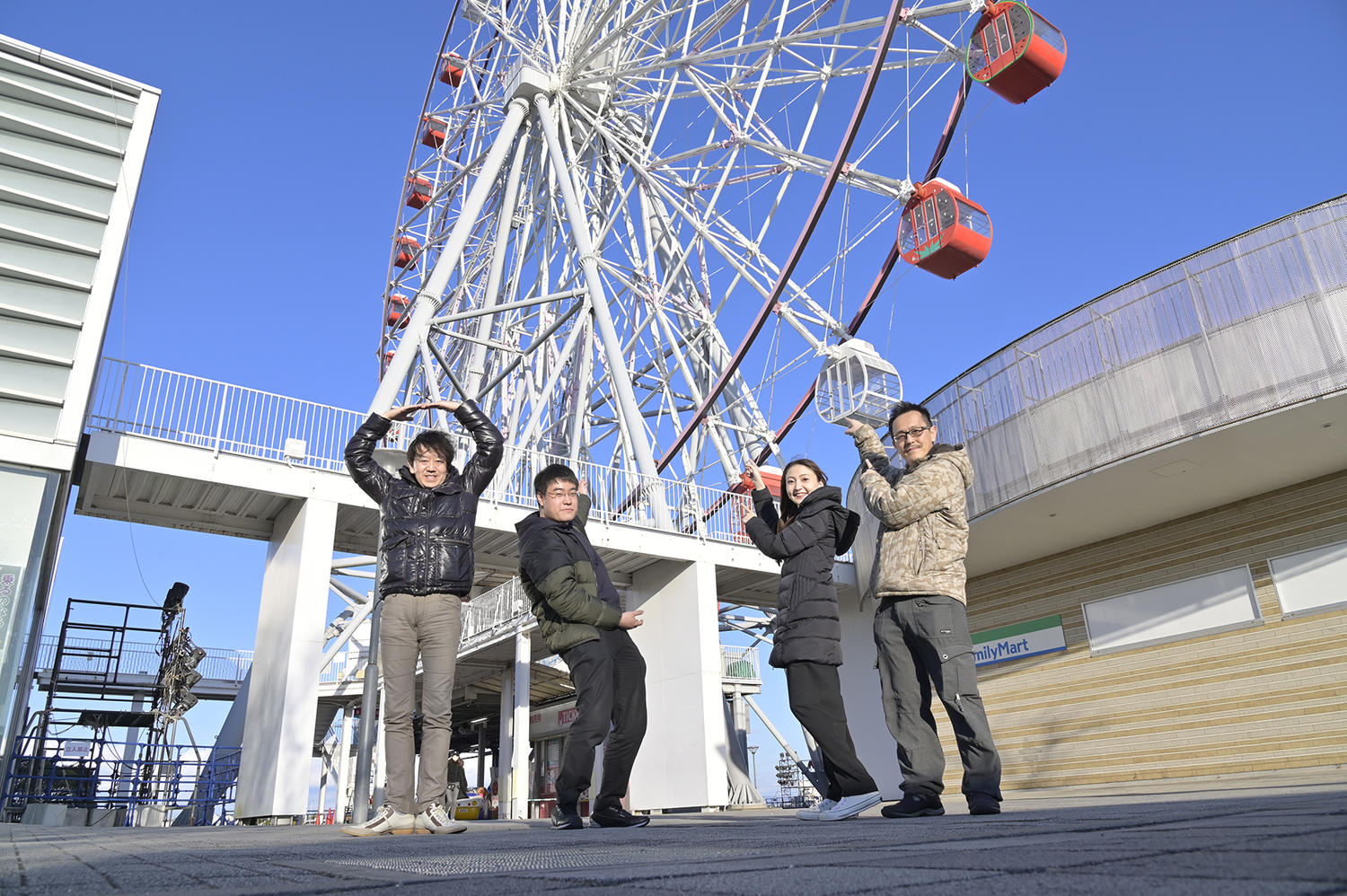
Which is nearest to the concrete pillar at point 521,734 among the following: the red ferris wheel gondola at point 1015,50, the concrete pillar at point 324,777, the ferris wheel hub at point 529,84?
the ferris wheel hub at point 529,84

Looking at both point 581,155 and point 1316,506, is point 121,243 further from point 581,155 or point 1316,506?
point 1316,506

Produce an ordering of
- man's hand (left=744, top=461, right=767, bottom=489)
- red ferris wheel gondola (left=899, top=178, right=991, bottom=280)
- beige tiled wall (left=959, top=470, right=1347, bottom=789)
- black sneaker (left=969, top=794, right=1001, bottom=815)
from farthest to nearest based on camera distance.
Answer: red ferris wheel gondola (left=899, top=178, right=991, bottom=280) < beige tiled wall (left=959, top=470, right=1347, bottom=789) < man's hand (left=744, top=461, right=767, bottom=489) < black sneaker (left=969, top=794, right=1001, bottom=815)

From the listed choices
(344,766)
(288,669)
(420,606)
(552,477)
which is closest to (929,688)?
(552,477)

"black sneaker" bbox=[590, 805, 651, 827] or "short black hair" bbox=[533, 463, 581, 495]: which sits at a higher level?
"short black hair" bbox=[533, 463, 581, 495]

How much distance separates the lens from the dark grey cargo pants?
365 centimetres

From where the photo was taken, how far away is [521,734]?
606 inches

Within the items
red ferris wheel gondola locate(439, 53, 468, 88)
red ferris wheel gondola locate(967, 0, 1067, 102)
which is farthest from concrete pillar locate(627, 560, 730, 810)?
red ferris wheel gondola locate(439, 53, 468, 88)

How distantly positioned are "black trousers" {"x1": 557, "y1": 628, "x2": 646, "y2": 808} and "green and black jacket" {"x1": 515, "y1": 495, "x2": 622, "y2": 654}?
0.33ft

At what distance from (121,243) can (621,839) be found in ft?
29.2

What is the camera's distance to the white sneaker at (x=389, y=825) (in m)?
4.00

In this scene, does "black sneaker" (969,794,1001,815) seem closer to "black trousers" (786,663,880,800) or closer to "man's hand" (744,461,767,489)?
"black trousers" (786,663,880,800)

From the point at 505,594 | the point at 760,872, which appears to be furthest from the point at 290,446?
the point at 760,872

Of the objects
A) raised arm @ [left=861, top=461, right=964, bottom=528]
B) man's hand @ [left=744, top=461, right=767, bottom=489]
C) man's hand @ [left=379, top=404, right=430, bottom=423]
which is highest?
man's hand @ [left=379, top=404, right=430, bottom=423]

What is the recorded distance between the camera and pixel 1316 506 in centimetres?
927
